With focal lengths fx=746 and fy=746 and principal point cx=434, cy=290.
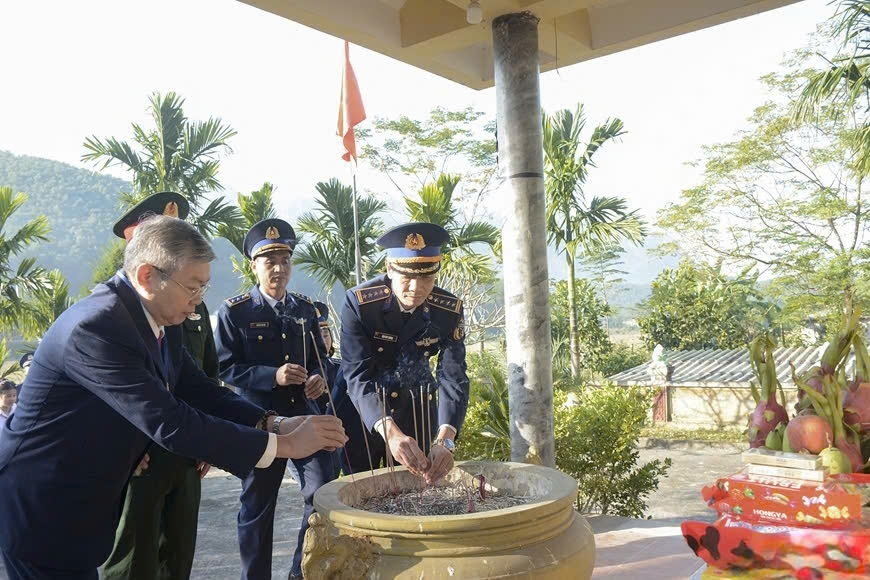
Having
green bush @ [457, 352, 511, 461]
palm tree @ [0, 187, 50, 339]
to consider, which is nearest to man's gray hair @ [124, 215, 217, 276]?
green bush @ [457, 352, 511, 461]

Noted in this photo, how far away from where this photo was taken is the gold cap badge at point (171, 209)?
9.88 feet

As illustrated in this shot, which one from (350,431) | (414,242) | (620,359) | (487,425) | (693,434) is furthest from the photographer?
(620,359)

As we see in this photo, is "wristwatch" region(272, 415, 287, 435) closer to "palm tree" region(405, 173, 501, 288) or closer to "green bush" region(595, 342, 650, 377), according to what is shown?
"palm tree" region(405, 173, 501, 288)

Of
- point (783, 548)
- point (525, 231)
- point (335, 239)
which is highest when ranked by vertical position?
point (335, 239)

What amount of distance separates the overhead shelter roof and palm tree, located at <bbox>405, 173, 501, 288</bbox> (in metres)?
4.09

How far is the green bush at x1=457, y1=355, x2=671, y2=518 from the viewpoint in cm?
500

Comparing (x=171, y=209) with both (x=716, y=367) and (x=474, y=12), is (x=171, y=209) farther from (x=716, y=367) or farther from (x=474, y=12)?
(x=716, y=367)

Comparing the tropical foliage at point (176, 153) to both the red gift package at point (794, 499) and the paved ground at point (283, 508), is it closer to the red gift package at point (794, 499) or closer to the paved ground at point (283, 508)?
the paved ground at point (283, 508)

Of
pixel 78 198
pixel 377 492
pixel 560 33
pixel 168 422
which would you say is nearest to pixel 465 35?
pixel 560 33

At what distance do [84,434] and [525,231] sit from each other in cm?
239

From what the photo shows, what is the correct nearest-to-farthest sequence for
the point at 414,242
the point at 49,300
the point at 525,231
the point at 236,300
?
1. the point at 414,242
2. the point at 236,300
3. the point at 525,231
4. the point at 49,300

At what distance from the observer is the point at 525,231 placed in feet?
12.3

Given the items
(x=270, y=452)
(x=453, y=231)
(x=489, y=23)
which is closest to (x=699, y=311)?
(x=453, y=231)

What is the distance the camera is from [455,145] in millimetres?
21734
